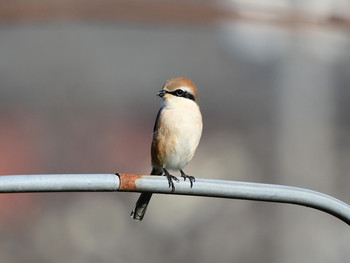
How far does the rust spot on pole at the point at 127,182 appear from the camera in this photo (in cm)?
199

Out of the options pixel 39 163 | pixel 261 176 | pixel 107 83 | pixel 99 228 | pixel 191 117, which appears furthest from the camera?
pixel 107 83

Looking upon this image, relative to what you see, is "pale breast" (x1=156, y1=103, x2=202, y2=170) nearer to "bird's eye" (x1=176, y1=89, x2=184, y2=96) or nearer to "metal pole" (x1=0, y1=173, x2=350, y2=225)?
"bird's eye" (x1=176, y1=89, x2=184, y2=96)

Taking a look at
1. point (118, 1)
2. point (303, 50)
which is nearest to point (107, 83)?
point (118, 1)

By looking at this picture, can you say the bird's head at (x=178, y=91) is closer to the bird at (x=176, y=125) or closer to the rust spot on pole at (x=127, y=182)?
the bird at (x=176, y=125)

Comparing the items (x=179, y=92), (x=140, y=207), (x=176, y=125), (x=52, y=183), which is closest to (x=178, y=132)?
(x=176, y=125)

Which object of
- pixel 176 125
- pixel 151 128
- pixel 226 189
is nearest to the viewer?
pixel 226 189

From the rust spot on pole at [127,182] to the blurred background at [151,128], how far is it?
5.25 metres

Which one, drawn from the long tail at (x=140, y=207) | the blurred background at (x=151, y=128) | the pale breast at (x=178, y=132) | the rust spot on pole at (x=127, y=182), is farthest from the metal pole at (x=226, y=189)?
the blurred background at (x=151, y=128)

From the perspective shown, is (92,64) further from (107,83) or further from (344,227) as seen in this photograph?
(344,227)

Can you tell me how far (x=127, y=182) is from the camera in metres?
2.00

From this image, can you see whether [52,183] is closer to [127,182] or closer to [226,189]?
[127,182]

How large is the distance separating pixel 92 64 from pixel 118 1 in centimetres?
293

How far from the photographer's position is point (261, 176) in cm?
954

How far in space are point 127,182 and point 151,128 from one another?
6.55m
